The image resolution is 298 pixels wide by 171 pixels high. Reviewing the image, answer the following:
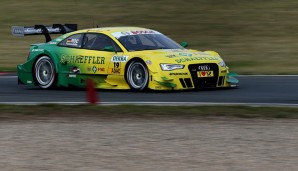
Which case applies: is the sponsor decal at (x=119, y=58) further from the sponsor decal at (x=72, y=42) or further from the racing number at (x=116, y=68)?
the sponsor decal at (x=72, y=42)

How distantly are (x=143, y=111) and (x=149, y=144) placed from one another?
112 inches

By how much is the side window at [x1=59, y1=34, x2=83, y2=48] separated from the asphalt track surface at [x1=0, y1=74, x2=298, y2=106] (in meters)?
0.94

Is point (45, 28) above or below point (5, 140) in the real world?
above

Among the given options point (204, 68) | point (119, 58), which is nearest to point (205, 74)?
point (204, 68)

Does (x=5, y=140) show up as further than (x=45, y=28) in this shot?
No

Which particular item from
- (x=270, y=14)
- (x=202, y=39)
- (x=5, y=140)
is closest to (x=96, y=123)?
(x=5, y=140)

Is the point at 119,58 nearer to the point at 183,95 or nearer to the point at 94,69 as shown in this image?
the point at 94,69

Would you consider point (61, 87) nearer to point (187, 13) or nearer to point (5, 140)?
point (5, 140)

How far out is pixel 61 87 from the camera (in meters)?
17.1

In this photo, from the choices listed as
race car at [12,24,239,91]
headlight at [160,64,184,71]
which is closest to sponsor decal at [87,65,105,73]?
race car at [12,24,239,91]

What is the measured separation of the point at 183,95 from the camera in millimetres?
14711

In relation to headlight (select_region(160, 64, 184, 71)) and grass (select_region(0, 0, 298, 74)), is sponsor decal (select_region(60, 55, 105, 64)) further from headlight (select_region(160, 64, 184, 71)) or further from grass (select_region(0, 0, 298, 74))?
grass (select_region(0, 0, 298, 74))

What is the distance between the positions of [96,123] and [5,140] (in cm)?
162

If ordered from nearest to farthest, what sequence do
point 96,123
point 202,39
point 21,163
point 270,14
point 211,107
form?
point 21,163 → point 96,123 → point 211,107 → point 202,39 → point 270,14
